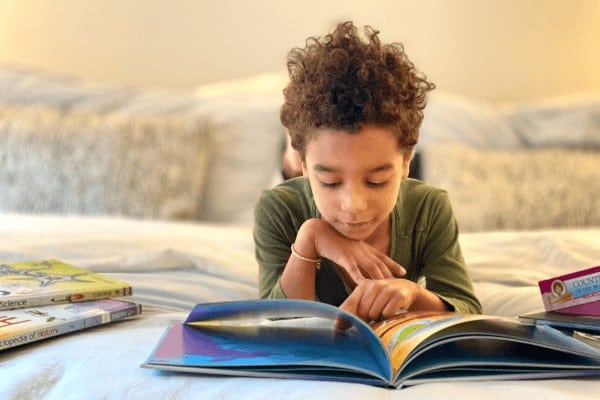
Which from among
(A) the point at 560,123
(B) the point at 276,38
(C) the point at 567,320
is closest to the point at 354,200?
(C) the point at 567,320

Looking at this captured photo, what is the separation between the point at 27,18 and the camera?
253cm

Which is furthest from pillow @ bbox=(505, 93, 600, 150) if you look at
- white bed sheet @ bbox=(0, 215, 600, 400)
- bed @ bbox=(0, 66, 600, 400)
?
white bed sheet @ bbox=(0, 215, 600, 400)

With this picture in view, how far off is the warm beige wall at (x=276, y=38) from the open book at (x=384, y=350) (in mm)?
1739

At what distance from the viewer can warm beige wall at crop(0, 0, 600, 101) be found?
8.08 ft

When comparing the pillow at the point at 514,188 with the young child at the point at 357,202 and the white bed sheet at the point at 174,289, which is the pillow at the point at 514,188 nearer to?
the white bed sheet at the point at 174,289

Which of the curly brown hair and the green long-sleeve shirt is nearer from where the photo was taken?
the curly brown hair

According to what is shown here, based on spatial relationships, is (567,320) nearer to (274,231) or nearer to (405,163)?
(405,163)

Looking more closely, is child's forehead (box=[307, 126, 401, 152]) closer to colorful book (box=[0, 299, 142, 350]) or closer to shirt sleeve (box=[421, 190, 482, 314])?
shirt sleeve (box=[421, 190, 482, 314])

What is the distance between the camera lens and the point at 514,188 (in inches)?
74.2

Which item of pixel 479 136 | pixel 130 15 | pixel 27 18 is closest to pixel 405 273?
pixel 479 136

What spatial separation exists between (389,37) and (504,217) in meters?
0.86

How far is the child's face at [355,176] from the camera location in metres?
0.87

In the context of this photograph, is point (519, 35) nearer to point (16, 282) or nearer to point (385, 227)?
point (385, 227)

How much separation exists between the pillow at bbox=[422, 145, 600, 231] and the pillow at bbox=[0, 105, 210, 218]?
0.60 meters
